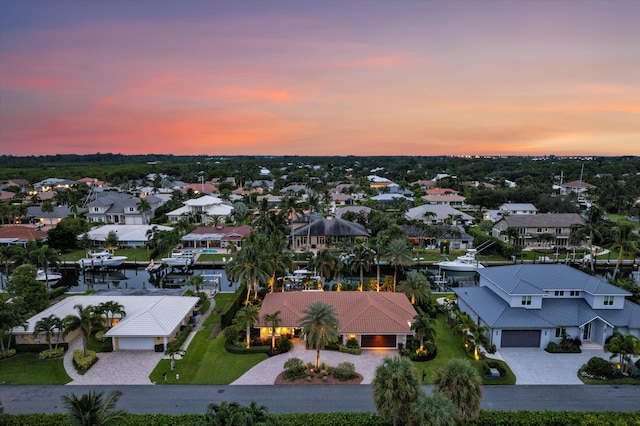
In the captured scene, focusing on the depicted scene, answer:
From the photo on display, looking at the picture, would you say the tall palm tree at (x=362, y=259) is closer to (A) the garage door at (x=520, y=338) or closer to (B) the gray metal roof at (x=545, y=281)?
(B) the gray metal roof at (x=545, y=281)

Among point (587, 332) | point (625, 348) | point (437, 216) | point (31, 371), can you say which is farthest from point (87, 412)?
point (437, 216)

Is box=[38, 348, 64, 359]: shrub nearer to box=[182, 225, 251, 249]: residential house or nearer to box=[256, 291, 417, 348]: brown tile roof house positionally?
box=[256, 291, 417, 348]: brown tile roof house

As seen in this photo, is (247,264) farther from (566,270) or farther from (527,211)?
(527,211)

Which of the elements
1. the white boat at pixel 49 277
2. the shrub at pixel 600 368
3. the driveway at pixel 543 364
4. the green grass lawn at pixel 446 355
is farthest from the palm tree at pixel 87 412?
the white boat at pixel 49 277

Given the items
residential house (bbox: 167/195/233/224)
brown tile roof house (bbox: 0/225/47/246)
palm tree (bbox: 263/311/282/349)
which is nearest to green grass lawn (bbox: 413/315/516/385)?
palm tree (bbox: 263/311/282/349)

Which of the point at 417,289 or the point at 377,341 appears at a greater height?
the point at 417,289

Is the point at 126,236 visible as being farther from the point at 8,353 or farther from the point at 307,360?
the point at 307,360
